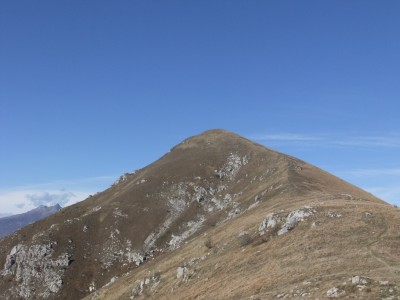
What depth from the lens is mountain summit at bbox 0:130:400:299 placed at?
41438mm

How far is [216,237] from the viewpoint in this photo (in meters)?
76.5

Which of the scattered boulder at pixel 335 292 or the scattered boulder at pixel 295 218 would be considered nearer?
the scattered boulder at pixel 335 292

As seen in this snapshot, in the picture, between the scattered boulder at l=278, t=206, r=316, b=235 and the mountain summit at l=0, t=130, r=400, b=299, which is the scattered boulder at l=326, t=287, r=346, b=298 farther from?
the scattered boulder at l=278, t=206, r=316, b=235

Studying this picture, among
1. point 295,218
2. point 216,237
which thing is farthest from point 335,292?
point 216,237

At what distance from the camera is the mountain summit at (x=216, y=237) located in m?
41.4

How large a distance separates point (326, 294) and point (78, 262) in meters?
111

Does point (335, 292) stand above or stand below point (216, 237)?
below

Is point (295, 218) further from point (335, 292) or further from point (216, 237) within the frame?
point (335, 292)

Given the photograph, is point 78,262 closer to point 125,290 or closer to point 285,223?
point 125,290

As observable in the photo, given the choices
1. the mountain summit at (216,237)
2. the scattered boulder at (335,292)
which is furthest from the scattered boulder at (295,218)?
the scattered boulder at (335,292)

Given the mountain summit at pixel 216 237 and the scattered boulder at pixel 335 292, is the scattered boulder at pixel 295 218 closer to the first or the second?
the mountain summit at pixel 216 237

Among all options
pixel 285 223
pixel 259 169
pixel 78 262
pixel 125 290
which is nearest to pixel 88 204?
pixel 78 262

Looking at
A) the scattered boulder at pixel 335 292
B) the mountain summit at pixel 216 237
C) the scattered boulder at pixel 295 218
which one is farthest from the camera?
the scattered boulder at pixel 295 218

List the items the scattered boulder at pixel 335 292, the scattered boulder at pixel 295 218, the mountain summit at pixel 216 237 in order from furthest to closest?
the scattered boulder at pixel 295 218, the mountain summit at pixel 216 237, the scattered boulder at pixel 335 292
